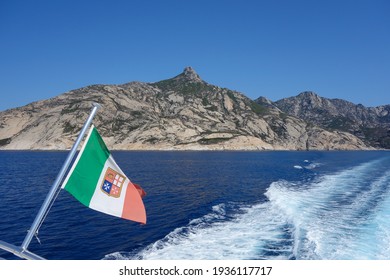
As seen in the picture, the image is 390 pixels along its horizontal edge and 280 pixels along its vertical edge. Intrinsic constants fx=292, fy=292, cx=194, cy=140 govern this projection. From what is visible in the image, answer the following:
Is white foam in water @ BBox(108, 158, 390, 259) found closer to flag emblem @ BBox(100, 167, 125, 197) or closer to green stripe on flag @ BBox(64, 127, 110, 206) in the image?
flag emblem @ BBox(100, 167, 125, 197)

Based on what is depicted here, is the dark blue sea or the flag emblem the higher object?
the flag emblem

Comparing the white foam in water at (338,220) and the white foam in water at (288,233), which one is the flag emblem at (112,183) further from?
the white foam in water at (338,220)

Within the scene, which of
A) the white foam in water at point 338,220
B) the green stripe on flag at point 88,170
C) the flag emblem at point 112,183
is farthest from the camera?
the white foam in water at point 338,220

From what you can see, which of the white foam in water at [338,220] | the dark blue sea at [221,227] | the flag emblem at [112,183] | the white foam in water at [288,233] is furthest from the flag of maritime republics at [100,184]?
the white foam in water at [338,220]

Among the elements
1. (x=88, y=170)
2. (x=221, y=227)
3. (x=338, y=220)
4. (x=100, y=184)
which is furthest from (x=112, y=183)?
(x=338, y=220)

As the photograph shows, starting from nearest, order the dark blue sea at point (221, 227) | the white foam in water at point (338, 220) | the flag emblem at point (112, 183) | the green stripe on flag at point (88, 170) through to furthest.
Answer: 1. the green stripe on flag at point (88, 170)
2. the flag emblem at point (112, 183)
3. the white foam in water at point (338, 220)
4. the dark blue sea at point (221, 227)

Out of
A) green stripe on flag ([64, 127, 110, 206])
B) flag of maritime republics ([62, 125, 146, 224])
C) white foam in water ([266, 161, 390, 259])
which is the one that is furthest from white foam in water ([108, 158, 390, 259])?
green stripe on flag ([64, 127, 110, 206])

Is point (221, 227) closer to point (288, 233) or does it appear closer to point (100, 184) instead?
point (288, 233)

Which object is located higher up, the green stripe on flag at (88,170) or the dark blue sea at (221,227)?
the green stripe on flag at (88,170)
